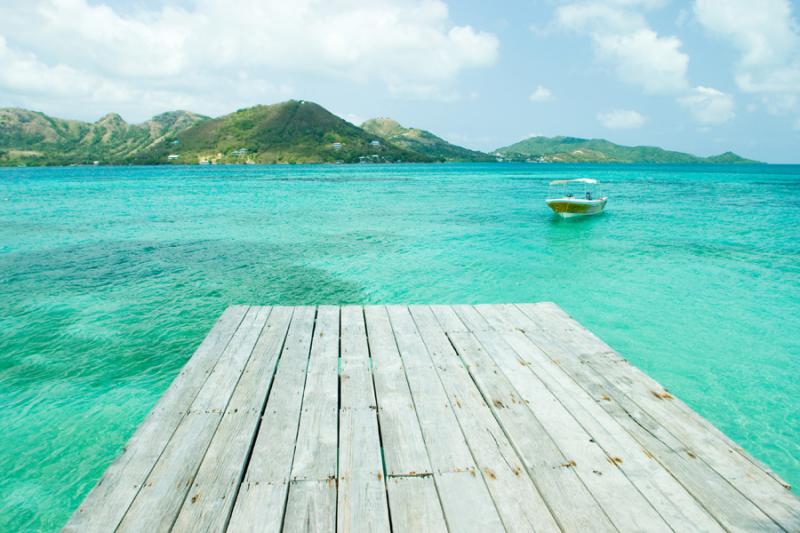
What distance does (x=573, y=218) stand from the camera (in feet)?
107

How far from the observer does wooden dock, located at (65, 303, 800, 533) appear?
2869mm

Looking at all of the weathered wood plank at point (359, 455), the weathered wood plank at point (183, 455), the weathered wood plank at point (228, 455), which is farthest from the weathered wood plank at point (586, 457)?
the weathered wood plank at point (183, 455)

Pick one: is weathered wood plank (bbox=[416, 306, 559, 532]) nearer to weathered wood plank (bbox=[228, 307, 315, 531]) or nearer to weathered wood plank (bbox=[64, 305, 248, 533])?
weathered wood plank (bbox=[228, 307, 315, 531])

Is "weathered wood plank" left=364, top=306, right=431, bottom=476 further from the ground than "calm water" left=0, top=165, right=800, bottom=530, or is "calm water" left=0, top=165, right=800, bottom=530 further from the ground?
"weathered wood plank" left=364, top=306, right=431, bottom=476

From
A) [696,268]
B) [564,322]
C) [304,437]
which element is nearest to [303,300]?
[564,322]

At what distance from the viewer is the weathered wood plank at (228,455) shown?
2.83 meters

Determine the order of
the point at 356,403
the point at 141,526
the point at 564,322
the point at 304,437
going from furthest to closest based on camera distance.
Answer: the point at 564,322
the point at 356,403
the point at 304,437
the point at 141,526

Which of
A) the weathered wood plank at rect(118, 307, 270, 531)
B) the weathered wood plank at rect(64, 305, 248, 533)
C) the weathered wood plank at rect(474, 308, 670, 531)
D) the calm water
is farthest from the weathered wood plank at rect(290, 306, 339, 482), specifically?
the calm water

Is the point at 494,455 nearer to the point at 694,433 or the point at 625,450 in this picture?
the point at 625,450

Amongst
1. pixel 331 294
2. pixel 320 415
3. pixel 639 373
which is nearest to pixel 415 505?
pixel 320 415

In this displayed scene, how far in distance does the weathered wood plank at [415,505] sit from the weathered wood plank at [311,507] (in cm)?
41

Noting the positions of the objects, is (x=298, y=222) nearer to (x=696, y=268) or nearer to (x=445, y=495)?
(x=696, y=268)

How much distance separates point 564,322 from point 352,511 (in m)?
4.64

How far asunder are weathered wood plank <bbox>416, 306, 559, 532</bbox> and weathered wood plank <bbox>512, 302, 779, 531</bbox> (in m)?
1.15
